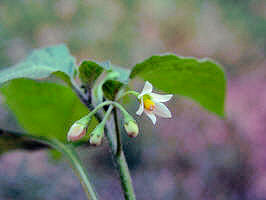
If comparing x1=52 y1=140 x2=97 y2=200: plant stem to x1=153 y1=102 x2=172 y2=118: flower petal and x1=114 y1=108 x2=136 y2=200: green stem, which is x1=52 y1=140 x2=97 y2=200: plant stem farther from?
x1=153 y1=102 x2=172 y2=118: flower petal

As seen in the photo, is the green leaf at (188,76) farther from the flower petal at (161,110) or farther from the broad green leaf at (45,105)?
the broad green leaf at (45,105)

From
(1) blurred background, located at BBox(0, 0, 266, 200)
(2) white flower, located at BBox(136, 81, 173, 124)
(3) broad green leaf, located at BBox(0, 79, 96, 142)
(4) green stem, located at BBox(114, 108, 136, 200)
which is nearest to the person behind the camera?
(4) green stem, located at BBox(114, 108, 136, 200)

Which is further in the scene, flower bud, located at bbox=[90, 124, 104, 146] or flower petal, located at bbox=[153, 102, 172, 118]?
flower petal, located at bbox=[153, 102, 172, 118]

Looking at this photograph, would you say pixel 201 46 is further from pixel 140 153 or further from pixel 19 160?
pixel 19 160

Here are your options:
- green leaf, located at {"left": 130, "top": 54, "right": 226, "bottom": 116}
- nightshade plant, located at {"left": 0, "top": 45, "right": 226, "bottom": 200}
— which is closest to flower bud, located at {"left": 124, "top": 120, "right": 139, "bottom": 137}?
nightshade plant, located at {"left": 0, "top": 45, "right": 226, "bottom": 200}

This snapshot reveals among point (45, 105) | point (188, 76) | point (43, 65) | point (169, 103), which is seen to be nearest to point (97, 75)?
point (43, 65)

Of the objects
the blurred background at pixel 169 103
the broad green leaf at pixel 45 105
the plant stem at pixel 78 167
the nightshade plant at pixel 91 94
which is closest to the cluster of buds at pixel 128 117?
the nightshade plant at pixel 91 94

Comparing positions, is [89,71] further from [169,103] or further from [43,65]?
[169,103]
